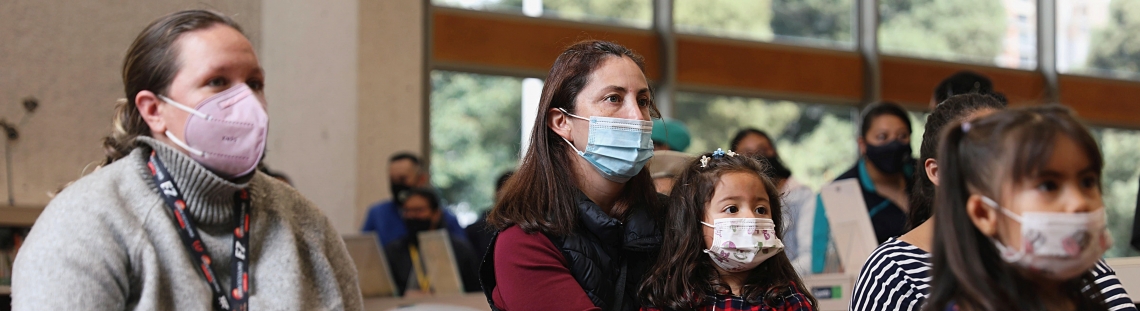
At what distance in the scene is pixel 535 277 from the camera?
1.99 metres

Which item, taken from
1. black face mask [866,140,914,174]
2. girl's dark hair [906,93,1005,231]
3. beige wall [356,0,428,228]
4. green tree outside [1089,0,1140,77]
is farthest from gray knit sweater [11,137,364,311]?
green tree outside [1089,0,1140,77]

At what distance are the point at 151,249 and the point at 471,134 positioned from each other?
21.8 ft

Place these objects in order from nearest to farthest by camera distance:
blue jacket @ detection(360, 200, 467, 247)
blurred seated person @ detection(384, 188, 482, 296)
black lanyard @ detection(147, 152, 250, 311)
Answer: black lanyard @ detection(147, 152, 250, 311), blurred seated person @ detection(384, 188, 482, 296), blue jacket @ detection(360, 200, 467, 247)

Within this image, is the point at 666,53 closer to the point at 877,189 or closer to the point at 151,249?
the point at 877,189

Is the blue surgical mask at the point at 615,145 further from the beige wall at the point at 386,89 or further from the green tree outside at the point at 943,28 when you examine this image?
the green tree outside at the point at 943,28

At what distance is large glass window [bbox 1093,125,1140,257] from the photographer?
10.5 meters

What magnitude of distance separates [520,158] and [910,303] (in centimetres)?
88

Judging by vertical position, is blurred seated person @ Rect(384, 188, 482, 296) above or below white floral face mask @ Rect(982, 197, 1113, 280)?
below

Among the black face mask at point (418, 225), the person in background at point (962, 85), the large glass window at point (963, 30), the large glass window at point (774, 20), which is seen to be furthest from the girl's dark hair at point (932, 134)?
the large glass window at point (963, 30)

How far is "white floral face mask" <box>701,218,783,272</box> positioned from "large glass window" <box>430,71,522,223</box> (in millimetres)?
5847

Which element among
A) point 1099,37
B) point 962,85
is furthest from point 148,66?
point 1099,37

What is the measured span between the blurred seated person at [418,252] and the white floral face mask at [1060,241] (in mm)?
3893

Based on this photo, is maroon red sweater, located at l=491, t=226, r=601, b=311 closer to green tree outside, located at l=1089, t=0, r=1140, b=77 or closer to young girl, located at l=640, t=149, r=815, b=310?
young girl, located at l=640, t=149, r=815, b=310

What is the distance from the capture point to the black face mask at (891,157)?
3982 mm
